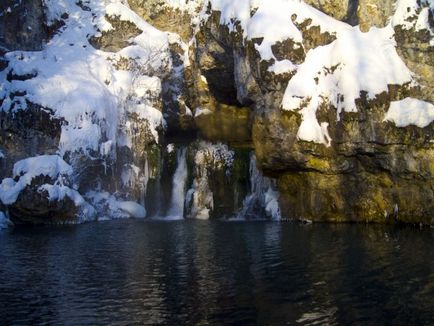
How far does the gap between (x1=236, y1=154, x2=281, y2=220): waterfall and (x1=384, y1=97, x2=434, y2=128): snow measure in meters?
13.4

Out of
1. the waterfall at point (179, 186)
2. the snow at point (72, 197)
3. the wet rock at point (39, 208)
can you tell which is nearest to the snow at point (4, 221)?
the wet rock at point (39, 208)

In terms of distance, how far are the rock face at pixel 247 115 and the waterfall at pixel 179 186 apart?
0.16m

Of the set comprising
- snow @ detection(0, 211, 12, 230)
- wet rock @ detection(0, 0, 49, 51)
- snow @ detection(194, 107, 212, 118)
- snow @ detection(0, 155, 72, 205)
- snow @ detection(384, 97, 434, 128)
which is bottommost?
snow @ detection(0, 211, 12, 230)

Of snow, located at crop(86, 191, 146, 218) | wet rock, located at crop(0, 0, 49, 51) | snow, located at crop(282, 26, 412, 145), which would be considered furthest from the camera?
wet rock, located at crop(0, 0, 49, 51)

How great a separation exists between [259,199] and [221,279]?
2940 cm

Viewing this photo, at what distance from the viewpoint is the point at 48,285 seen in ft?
66.1

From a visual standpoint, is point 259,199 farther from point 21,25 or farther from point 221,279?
point 21,25

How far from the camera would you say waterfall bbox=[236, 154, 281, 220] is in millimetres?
48094

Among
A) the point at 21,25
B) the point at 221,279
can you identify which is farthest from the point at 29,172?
the point at 221,279

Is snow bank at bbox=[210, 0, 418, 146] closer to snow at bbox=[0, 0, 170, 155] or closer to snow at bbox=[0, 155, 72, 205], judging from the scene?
snow at bbox=[0, 0, 170, 155]

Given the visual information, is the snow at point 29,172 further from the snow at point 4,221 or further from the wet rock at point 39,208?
the snow at point 4,221

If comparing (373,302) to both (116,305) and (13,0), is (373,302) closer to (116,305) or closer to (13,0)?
(116,305)

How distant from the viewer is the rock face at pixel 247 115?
4059 cm

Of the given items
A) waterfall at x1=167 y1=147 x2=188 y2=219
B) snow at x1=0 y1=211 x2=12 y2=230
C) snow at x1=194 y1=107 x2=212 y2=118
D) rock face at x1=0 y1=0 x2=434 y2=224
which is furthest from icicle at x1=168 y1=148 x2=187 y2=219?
snow at x1=0 y1=211 x2=12 y2=230
